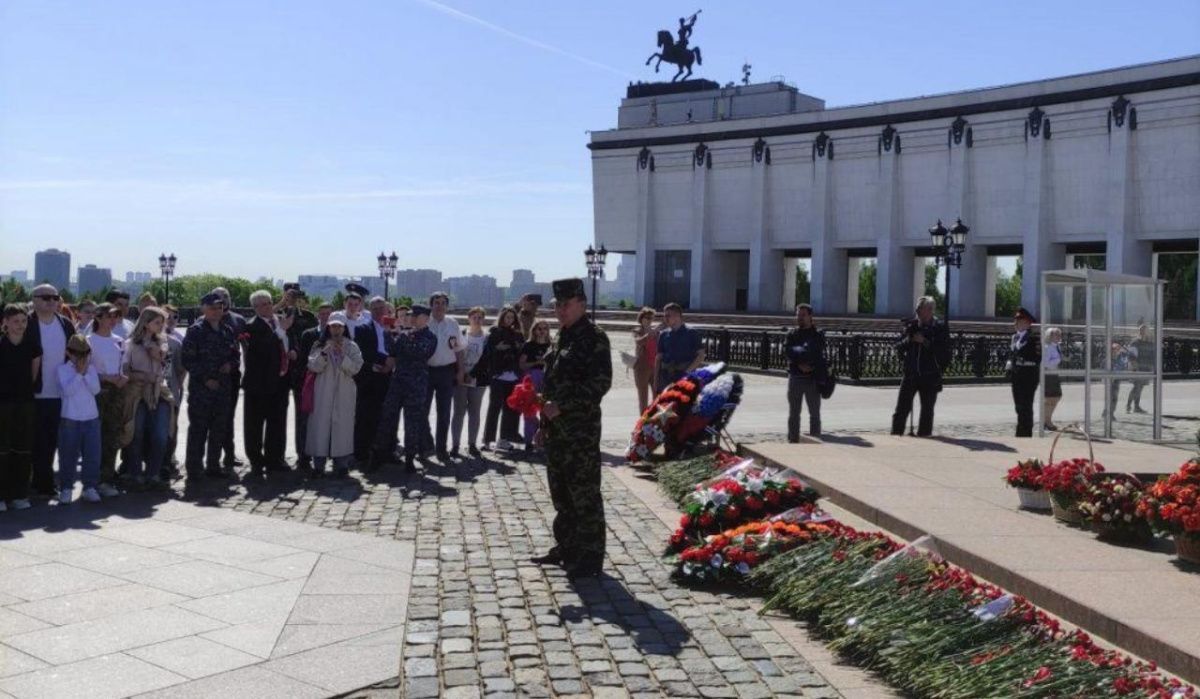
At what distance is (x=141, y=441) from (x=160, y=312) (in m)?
1.27

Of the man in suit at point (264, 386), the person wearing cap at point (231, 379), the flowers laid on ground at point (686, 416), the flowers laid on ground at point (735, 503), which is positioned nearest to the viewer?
the flowers laid on ground at point (735, 503)

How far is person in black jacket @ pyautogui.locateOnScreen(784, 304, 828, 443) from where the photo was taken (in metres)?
13.8

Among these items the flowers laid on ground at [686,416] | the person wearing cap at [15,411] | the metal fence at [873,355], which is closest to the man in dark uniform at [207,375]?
the person wearing cap at [15,411]

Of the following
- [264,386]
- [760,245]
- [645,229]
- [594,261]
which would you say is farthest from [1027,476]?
[645,229]

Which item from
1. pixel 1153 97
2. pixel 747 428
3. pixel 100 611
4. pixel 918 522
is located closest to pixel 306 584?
pixel 100 611

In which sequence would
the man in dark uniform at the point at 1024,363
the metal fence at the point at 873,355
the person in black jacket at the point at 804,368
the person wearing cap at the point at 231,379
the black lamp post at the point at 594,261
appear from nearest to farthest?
the person wearing cap at the point at 231,379 → the person in black jacket at the point at 804,368 → the man in dark uniform at the point at 1024,363 → the metal fence at the point at 873,355 → the black lamp post at the point at 594,261

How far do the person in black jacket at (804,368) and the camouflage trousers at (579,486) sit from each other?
647cm

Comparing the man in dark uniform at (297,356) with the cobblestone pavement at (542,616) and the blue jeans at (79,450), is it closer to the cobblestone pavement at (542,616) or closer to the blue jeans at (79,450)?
the cobblestone pavement at (542,616)

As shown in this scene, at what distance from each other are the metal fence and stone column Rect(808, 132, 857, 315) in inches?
1064

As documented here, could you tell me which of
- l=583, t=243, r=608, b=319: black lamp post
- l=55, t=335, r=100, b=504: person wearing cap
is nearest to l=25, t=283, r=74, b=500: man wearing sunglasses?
l=55, t=335, r=100, b=504: person wearing cap

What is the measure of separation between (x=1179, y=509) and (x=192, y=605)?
19.9 feet

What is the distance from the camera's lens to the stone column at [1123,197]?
153ft

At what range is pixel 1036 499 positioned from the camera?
8.95m

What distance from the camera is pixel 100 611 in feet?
20.7
